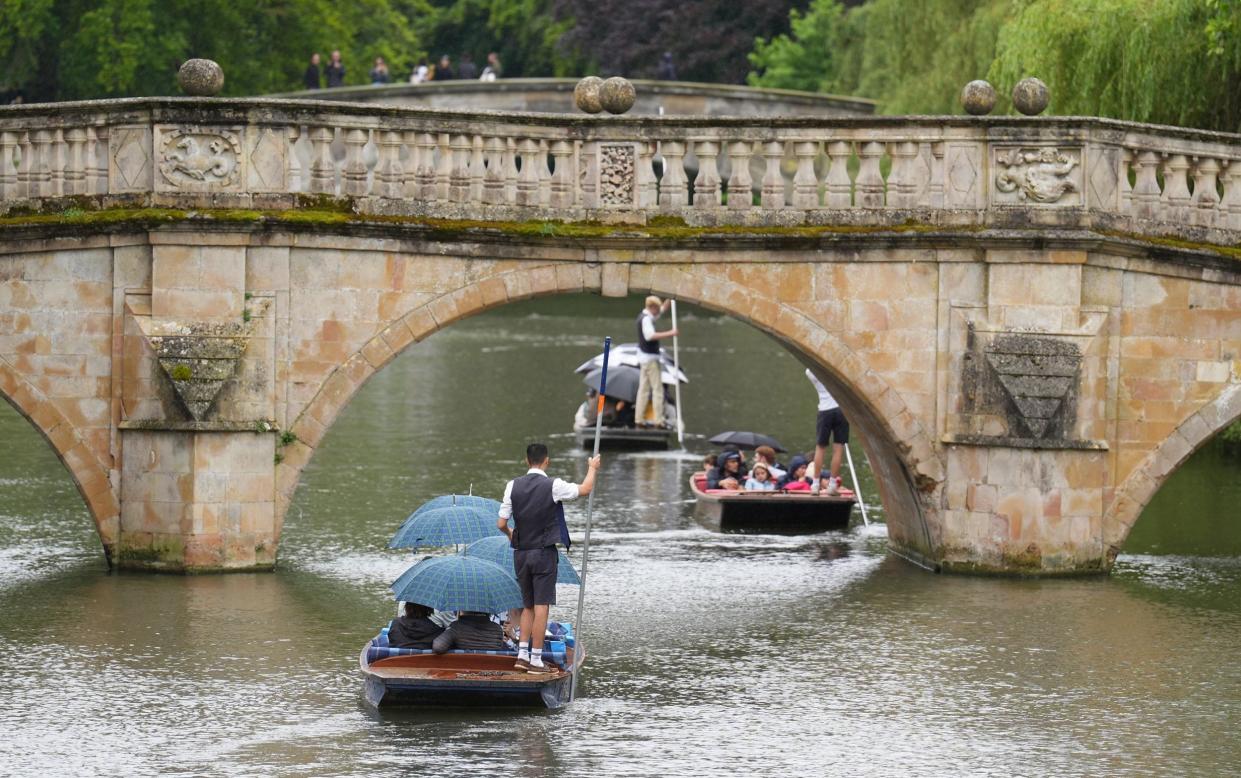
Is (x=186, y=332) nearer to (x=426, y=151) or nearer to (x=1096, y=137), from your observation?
(x=426, y=151)

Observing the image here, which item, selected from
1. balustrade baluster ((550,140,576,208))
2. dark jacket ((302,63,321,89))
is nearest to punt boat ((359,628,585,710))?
balustrade baluster ((550,140,576,208))

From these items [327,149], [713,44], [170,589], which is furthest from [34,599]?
[713,44]

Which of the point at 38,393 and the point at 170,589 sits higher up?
the point at 38,393

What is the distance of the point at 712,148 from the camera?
2006 centimetres

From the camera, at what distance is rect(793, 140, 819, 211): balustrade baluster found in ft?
65.9

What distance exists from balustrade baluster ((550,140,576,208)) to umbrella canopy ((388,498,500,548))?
400cm

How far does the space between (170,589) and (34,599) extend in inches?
41.4

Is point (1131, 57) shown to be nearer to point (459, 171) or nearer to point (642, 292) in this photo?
point (642, 292)

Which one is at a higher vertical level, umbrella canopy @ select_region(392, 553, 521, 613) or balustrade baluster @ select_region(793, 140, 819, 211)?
balustrade baluster @ select_region(793, 140, 819, 211)

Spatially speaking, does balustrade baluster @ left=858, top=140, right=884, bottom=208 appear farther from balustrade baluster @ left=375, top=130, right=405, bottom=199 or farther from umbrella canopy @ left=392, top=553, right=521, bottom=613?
umbrella canopy @ left=392, top=553, right=521, bottom=613

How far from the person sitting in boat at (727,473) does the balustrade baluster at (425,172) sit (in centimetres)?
614

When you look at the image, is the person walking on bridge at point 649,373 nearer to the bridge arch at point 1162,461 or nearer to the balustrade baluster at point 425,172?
the balustrade baluster at point 425,172

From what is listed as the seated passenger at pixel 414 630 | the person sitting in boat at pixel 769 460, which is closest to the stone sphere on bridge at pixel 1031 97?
the person sitting in boat at pixel 769 460

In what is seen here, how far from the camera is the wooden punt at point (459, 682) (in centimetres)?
1498
